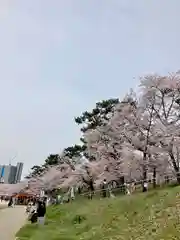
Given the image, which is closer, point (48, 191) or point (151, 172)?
point (151, 172)

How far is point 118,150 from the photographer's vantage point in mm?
33875

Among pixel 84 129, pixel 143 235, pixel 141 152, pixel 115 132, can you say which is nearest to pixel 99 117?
pixel 84 129

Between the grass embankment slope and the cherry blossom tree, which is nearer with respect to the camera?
the grass embankment slope

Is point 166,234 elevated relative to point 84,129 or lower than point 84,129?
lower

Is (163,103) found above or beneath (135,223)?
above

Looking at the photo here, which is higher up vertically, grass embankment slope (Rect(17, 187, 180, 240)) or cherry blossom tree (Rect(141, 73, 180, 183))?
cherry blossom tree (Rect(141, 73, 180, 183))

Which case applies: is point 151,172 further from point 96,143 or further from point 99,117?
point 99,117

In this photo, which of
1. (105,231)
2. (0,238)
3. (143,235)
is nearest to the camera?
(143,235)

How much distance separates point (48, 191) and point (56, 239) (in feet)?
148

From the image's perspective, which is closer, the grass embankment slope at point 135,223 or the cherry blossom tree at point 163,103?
the grass embankment slope at point 135,223

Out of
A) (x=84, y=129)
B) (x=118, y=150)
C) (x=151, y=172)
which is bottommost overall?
(x=151, y=172)

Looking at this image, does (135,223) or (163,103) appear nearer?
(135,223)

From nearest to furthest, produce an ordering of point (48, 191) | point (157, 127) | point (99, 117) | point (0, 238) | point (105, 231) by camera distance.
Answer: point (105, 231)
point (0, 238)
point (157, 127)
point (99, 117)
point (48, 191)

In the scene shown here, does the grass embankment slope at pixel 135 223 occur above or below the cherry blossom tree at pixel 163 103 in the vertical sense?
below
